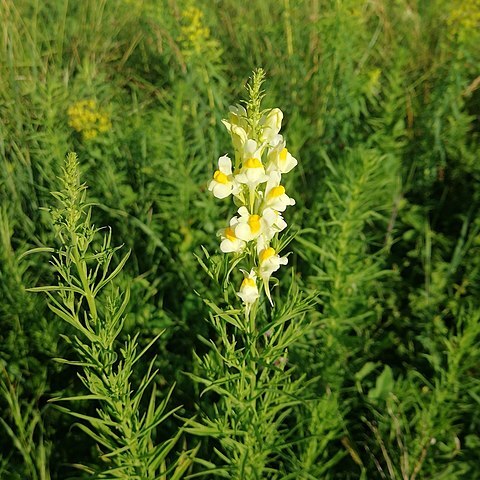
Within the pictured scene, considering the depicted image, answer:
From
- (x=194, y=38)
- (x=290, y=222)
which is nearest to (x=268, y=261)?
(x=290, y=222)

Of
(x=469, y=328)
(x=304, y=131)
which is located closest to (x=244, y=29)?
(x=304, y=131)

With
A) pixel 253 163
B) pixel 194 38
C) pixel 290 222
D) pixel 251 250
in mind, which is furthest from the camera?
pixel 194 38

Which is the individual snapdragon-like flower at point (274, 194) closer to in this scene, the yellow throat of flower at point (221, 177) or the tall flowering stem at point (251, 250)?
the tall flowering stem at point (251, 250)

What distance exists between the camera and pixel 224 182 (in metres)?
1.37

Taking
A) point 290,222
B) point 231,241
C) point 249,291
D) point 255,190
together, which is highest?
point 255,190

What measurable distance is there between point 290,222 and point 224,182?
3.81 feet

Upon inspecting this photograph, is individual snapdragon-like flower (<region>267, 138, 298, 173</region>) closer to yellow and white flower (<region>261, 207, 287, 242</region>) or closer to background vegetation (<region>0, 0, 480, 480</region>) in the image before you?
yellow and white flower (<region>261, 207, 287, 242</region>)

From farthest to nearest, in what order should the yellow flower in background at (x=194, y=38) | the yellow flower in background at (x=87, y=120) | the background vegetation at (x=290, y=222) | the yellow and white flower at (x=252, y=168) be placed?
1. the yellow flower in background at (x=194, y=38)
2. the yellow flower in background at (x=87, y=120)
3. the background vegetation at (x=290, y=222)
4. the yellow and white flower at (x=252, y=168)

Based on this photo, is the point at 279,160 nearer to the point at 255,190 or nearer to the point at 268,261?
the point at 255,190

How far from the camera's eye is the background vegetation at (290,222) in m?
1.89

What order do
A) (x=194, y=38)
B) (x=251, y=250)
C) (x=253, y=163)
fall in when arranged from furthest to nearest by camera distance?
(x=194, y=38) → (x=251, y=250) → (x=253, y=163)

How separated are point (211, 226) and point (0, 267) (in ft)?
2.68

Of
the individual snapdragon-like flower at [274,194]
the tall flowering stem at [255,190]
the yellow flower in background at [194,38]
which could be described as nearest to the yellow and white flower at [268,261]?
the tall flowering stem at [255,190]

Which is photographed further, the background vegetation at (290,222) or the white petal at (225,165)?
the background vegetation at (290,222)
